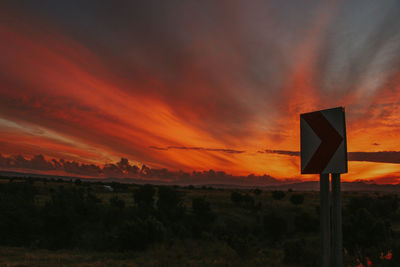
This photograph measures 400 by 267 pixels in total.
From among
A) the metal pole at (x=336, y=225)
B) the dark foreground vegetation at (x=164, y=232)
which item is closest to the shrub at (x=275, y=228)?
the dark foreground vegetation at (x=164, y=232)

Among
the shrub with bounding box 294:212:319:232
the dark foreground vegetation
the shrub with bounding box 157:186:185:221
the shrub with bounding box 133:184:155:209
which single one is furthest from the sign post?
the shrub with bounding box 133:184:155:209

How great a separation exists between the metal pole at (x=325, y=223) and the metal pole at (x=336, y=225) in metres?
0.06

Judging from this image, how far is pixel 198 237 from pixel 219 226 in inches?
184

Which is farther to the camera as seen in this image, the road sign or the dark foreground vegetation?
the dark foreground vegetation

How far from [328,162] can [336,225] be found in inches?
25.7

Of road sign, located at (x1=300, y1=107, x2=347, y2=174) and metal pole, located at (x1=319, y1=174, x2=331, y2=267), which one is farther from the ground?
road sign, located at (x1=300, y1=107, x2=347, y2=174)

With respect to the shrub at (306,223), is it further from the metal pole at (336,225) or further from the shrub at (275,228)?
the metal pole at (336,225)

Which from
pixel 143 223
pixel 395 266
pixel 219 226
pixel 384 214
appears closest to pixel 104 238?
pixel 143 223

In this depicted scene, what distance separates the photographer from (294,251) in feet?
52.9

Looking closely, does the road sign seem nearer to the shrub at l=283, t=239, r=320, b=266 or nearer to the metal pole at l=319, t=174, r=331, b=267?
the metal pole at l=319, t=174, r=331, b=267

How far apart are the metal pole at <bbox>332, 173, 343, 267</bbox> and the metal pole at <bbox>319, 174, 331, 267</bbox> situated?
0.06 meters

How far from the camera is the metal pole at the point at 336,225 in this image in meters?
2.92

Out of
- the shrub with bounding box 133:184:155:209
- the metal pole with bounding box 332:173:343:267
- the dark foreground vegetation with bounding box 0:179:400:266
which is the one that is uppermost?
the metal pole with bounding box 332:173:343:267

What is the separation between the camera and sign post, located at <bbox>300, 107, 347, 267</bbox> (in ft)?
9.59
